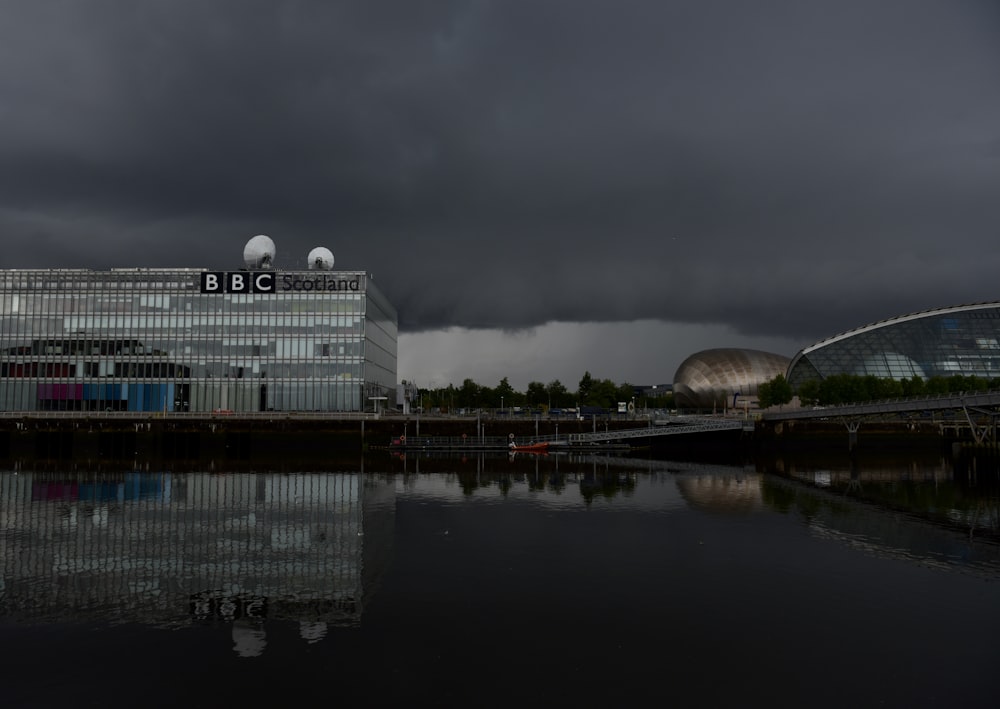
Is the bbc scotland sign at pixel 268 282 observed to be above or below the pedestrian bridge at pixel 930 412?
above

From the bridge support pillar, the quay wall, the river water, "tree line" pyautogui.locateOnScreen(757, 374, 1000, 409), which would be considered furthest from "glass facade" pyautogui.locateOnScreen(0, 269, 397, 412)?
"tree line" pyautogui.locateOnScreen(757, 374, 1000, 409)

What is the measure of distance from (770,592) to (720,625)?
5310 millimetres

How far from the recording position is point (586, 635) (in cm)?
2269

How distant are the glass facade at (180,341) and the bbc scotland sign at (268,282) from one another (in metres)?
0.19

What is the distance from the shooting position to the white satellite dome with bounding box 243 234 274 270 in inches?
5138

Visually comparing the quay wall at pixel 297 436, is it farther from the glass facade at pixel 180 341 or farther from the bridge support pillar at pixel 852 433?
the glass facade at pixel 180 341

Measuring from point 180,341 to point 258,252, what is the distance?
2246 cm

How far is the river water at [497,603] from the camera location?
18875 millimetres

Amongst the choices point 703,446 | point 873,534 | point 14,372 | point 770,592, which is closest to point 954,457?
point 703,446

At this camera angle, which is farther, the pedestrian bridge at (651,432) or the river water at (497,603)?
the pedestrian bridge at (651,432)

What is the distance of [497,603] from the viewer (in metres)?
26.0

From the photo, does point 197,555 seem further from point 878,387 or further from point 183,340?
point 878,387

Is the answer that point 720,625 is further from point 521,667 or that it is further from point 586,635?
point 521,667

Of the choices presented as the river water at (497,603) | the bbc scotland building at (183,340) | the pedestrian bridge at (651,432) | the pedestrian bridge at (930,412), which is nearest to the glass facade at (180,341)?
the bbc scotland building at (183,340)
